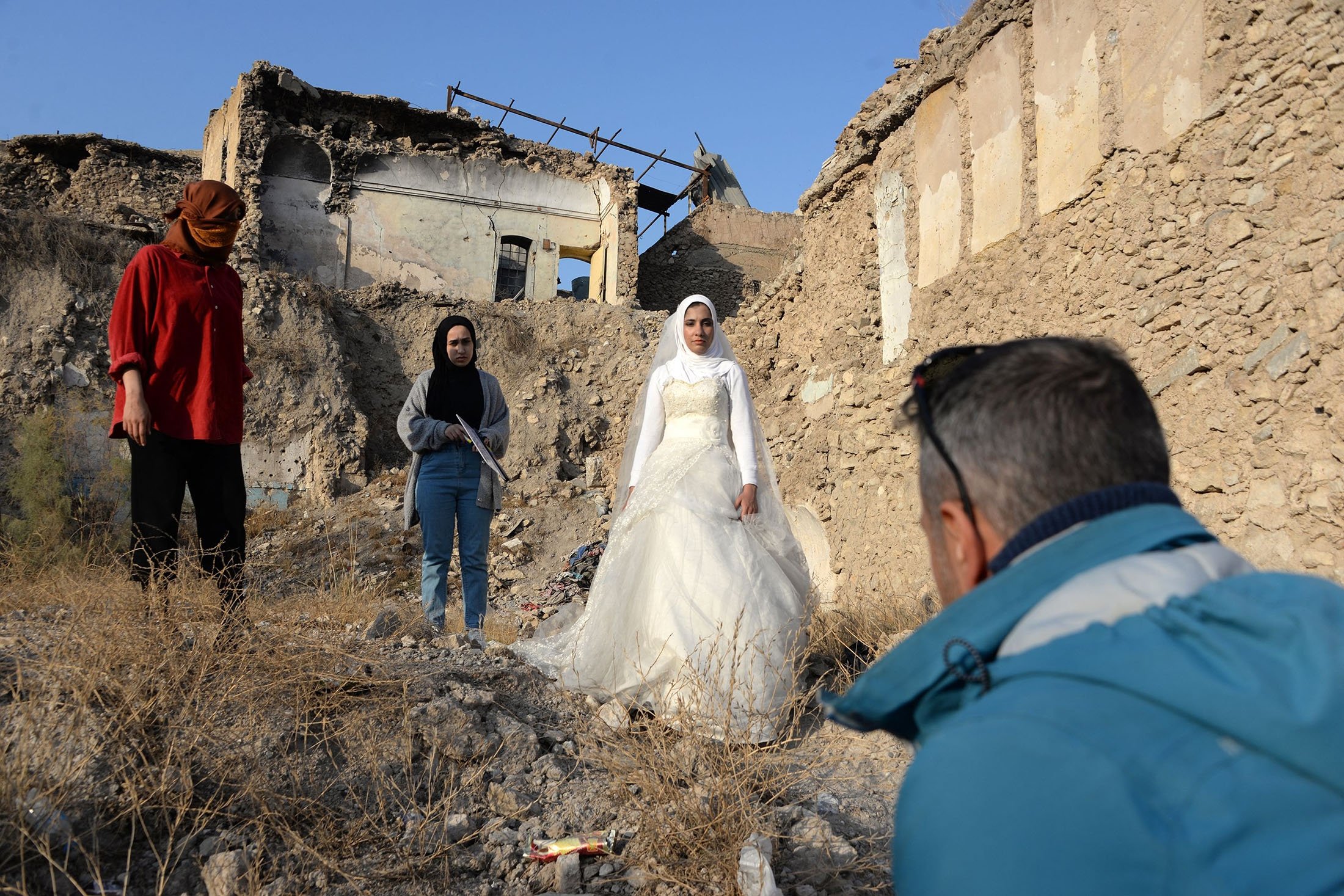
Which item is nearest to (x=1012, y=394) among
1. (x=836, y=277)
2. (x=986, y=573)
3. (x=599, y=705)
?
(x=986, y=573)

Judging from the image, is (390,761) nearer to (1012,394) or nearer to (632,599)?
(632,599)

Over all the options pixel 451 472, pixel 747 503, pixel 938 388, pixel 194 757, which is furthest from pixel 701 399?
pixel 938 388

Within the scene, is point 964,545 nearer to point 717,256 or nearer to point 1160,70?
point 1160,70

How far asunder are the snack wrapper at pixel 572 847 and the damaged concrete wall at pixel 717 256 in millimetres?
19418

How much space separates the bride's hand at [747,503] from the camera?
3.96m

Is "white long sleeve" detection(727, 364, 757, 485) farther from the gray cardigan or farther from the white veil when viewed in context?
the gray cardigan

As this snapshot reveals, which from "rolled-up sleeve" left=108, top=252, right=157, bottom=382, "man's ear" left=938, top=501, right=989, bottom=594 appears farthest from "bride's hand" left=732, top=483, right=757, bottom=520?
"man's ear" left=938, top=501, right=989, bottom=594

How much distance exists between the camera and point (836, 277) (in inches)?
275

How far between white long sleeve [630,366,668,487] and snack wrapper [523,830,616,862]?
7.59 ft

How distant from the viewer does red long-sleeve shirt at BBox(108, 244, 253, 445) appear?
3311 millimetres

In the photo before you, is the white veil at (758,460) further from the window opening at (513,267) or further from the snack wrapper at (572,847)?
the window opening at (513,267)

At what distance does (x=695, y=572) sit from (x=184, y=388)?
7.24 ft

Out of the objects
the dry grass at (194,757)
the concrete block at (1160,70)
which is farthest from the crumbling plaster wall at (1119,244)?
the dry grass at (194,757)

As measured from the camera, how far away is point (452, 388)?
513 centimetres
